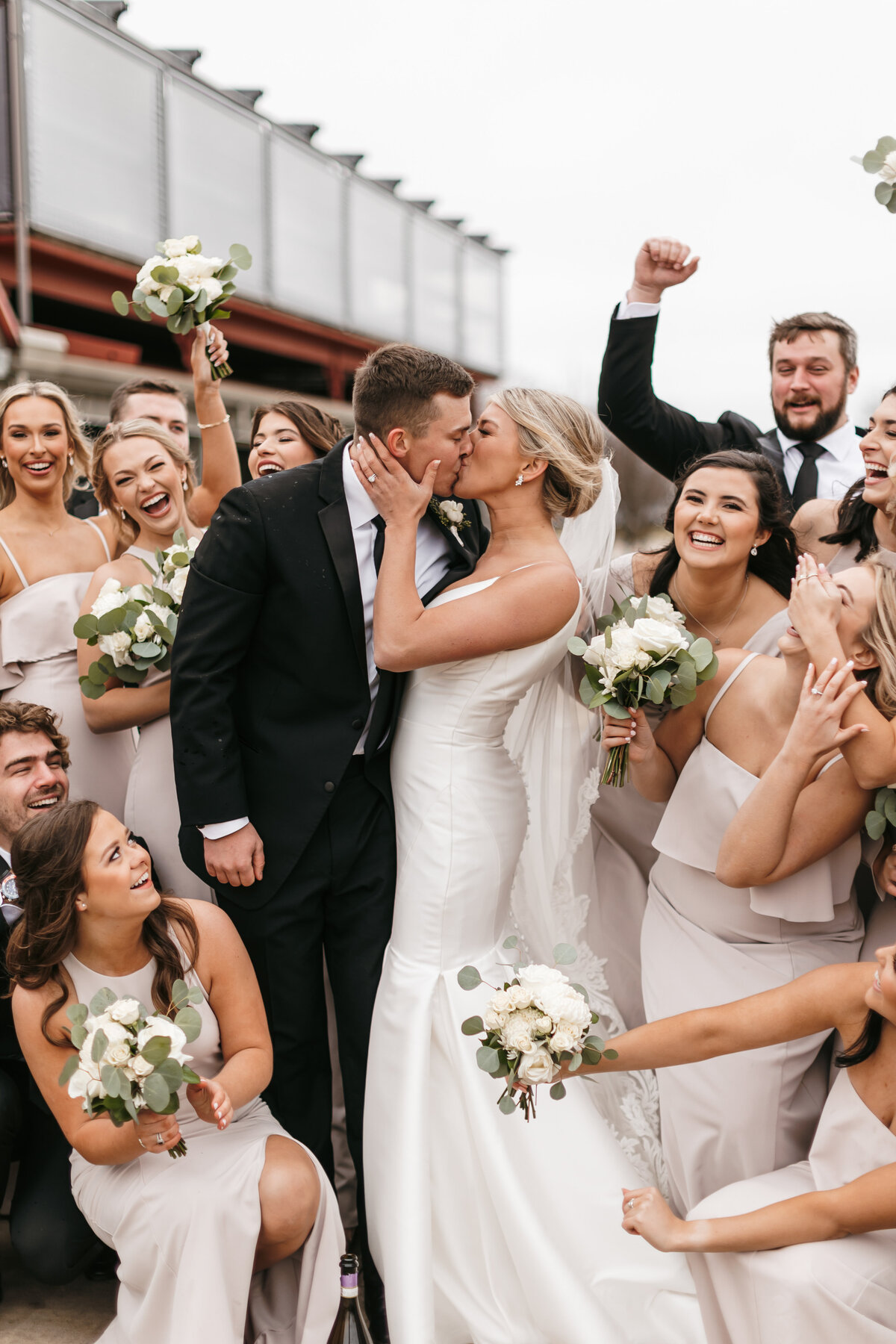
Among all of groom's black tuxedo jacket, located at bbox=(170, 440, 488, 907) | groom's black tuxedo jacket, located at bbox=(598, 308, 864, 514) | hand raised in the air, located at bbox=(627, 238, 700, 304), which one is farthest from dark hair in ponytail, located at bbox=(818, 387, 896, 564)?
groom's black tuxedo jacket, located at bbox=(170, 440, 488, 907)

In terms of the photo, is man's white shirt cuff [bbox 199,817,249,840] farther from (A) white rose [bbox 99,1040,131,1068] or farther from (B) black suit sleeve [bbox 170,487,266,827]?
(A) white rose [bbox 99,1040,131,1068]

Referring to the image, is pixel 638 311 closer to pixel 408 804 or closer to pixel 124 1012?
pixel 408 804

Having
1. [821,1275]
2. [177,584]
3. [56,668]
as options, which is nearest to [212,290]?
[177,584]

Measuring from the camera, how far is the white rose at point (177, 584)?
3727 mm

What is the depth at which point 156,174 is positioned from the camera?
54.5 feet

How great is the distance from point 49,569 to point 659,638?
2.49m

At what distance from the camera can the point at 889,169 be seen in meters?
3.09

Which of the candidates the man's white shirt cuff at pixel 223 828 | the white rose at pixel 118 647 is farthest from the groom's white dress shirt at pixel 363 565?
the white rose at pixel 118 647

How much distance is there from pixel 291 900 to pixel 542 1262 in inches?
45.7

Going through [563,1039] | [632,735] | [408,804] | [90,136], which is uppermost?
[90,136]

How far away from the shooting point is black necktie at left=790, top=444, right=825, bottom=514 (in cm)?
458

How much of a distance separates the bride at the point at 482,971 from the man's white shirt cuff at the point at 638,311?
4.06 feet

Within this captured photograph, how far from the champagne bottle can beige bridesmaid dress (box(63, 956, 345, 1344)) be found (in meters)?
0.20

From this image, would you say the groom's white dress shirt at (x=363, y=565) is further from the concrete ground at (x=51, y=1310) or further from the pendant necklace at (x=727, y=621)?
the concrete ground at (x=51, y=1310)
